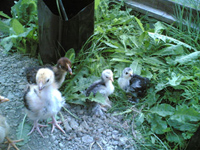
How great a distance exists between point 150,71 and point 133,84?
57 cm

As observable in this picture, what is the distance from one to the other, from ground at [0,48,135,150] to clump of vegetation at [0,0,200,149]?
131 millimetres

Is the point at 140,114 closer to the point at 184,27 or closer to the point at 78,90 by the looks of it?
the point at 78,90

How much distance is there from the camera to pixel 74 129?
8.87 feet

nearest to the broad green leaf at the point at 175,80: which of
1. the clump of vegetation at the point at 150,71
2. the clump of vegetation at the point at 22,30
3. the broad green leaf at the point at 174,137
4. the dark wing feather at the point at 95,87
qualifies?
the clump of vegetation at the point at 150,71

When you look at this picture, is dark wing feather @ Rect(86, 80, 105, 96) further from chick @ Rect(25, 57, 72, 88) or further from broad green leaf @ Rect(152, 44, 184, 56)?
broad green leaf @ Rect(152, 44, 184, 56)

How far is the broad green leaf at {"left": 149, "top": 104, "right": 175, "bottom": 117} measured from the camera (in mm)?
2705

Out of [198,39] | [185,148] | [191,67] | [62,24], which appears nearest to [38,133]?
[62,24]

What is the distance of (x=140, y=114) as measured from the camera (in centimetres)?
287

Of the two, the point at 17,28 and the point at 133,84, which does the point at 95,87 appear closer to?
the point at 133,84

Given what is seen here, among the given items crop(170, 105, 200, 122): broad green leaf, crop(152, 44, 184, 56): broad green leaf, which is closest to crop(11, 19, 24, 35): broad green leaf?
crop(152, 44, 184, 56): broad green leaf

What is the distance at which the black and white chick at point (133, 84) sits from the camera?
3083 millimetres

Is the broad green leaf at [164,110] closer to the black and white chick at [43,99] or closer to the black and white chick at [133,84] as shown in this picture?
the black and white chick at [133,84]

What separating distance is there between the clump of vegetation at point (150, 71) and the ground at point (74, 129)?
0.43 feet

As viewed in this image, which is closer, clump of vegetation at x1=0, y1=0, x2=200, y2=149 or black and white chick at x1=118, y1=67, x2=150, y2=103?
clump of vegetation at x1=0, y1=0, x2=200, y2=149
